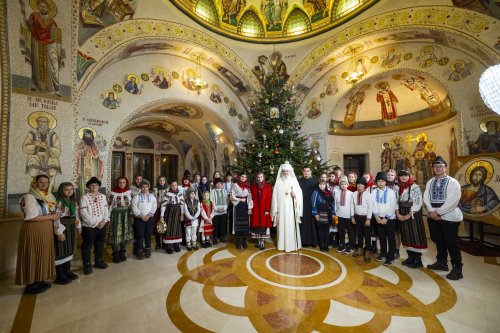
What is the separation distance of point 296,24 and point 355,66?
3.55 metres

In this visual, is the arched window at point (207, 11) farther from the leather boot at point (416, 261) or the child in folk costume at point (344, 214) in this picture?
the leather boot at point (416, 261)

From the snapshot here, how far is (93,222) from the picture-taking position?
445 cm

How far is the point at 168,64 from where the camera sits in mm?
9062

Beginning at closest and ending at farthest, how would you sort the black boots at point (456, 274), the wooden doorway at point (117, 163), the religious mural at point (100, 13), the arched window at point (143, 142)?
the black boots at point (456, 274), the religious mural at point (100, 13), the wooden doorway at point (117, 163), the arched window at point (143, 142)

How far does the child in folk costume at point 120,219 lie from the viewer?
5.04 metres

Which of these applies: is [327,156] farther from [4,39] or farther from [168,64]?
[4,39]

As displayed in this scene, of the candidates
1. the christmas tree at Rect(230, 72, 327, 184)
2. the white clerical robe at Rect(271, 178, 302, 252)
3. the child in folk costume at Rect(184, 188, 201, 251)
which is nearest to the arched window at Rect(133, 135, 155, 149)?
the christmas tree at Rect(230, 72, 327, 184)

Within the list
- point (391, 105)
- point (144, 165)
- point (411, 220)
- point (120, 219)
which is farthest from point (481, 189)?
point (144, 165)

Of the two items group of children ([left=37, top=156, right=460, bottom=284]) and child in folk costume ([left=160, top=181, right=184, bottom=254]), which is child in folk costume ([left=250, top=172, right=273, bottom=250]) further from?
child in folk costume ([left=160, top=181, right=184, bottom=254])


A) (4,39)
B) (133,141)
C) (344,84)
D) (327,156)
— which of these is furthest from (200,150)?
(4,39)

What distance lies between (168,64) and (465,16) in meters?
10.3

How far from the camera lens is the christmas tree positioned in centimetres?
737

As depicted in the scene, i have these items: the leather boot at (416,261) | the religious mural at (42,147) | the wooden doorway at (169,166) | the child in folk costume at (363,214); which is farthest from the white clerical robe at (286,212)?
the wooden doorway at (169,166)

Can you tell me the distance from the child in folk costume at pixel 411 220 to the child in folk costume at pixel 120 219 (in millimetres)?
6297
